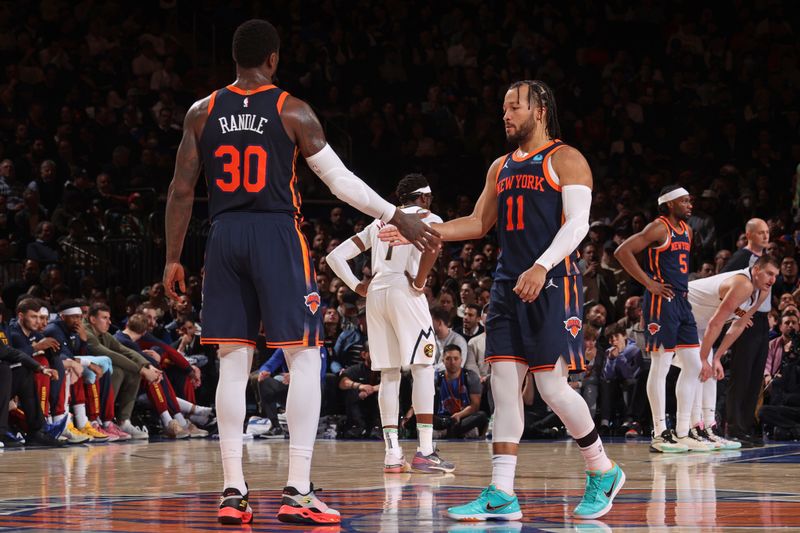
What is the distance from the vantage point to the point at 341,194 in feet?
18.5

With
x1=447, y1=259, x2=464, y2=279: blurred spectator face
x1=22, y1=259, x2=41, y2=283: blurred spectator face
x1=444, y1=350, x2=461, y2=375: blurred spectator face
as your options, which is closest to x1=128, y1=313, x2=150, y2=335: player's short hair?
x1=22, y1=259, x2=41, y2=283: blurred spectator face

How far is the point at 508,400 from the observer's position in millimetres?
5809

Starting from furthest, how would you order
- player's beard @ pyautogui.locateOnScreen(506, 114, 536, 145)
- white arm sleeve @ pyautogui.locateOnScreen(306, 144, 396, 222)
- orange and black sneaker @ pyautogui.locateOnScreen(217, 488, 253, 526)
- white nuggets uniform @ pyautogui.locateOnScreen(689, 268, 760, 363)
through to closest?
white nuggets uniform @ pyautogui.locateOnScreen(689, 268, 760, 363), player's beard @ pyautogui.locateOnScreen(506, 114, 536, 145), white arm sleeve @ pyautogui.locateOnScreen(306, 144, 396, 222), orange and black sneaker @ pyautogui.locateOnScreen(217, 488, 253, 526)

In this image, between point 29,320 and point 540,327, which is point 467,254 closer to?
point 29,320

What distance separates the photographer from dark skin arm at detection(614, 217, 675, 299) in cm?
1044

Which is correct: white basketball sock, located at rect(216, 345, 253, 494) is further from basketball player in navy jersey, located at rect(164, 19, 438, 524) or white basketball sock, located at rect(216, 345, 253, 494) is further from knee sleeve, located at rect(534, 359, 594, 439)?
knee sleeve, located at rect(534, 359, 594, 439)

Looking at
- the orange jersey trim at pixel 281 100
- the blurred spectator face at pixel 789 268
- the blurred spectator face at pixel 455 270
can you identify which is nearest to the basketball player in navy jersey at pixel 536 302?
the orange jersey trim at pixel 281 100

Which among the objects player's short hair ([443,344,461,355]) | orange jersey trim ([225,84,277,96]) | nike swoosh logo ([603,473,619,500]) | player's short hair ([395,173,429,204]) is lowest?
nike swoosh logo ([603,473,619,500])

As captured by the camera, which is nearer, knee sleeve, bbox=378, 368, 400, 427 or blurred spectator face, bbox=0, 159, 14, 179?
knee sleeve, bbox=378, 368, 400, 427

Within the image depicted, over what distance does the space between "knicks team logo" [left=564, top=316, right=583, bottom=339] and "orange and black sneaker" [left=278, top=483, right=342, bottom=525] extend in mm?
1445

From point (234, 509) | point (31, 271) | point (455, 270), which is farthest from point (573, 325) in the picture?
point (31, 271)

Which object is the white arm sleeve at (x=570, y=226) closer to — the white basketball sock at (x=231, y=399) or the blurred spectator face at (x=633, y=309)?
the white basketball sock at (x=231, y=399)

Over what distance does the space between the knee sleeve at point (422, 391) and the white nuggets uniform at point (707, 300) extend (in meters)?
3.34

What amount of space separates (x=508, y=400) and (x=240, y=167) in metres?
1.74
